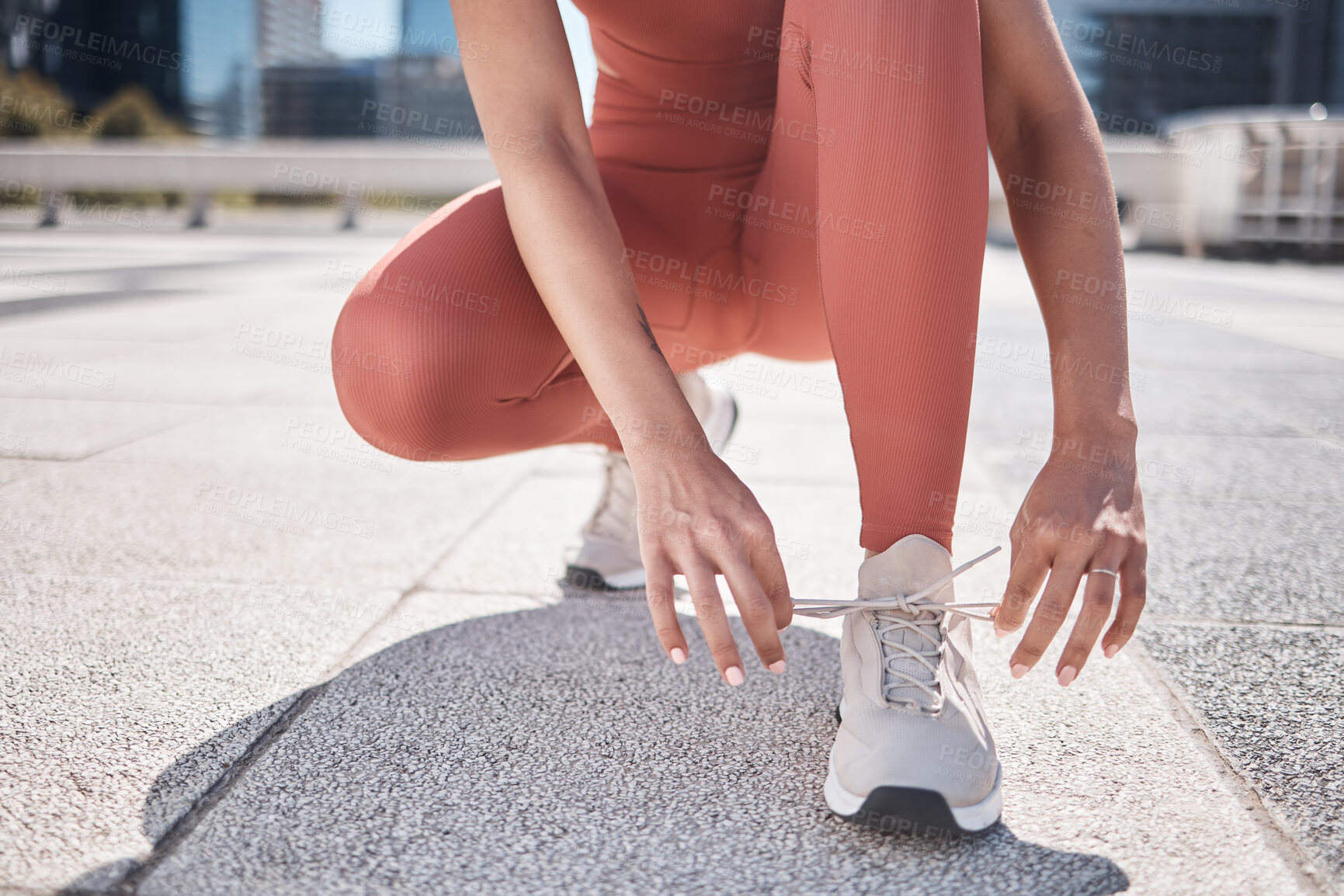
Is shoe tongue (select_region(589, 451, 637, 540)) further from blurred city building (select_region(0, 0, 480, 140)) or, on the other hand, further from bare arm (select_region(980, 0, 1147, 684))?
blurred city building (select_region(0, 0, 480, 140))

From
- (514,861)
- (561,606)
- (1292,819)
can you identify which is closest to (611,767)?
(514,861)

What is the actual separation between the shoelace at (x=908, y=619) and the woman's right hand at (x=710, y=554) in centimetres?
13

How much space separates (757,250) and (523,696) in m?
0.80

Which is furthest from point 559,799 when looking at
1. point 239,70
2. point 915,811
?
point 239,70

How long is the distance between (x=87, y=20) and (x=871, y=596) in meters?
57.7

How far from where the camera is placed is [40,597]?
1407 mm

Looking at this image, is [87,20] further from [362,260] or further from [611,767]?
[611,767]

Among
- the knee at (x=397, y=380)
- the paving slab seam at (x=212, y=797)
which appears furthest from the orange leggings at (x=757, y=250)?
the paving slab seam at (x=212, y=797)

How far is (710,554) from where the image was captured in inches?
31.5

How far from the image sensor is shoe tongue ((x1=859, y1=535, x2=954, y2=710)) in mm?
944

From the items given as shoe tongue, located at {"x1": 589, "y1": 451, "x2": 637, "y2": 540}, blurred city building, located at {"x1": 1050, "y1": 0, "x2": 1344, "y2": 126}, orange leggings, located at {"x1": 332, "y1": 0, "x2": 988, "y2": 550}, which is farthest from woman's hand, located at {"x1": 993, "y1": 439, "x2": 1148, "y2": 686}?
blurred city building, located at {"x1": 1050, "y1": 0, "x2": 1344, "y2": 126}

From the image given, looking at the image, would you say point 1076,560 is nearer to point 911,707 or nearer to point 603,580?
point 911,707

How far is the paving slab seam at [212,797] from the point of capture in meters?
0.77

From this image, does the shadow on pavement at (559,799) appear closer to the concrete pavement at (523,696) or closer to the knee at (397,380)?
the concrete pavement at (523,696)
